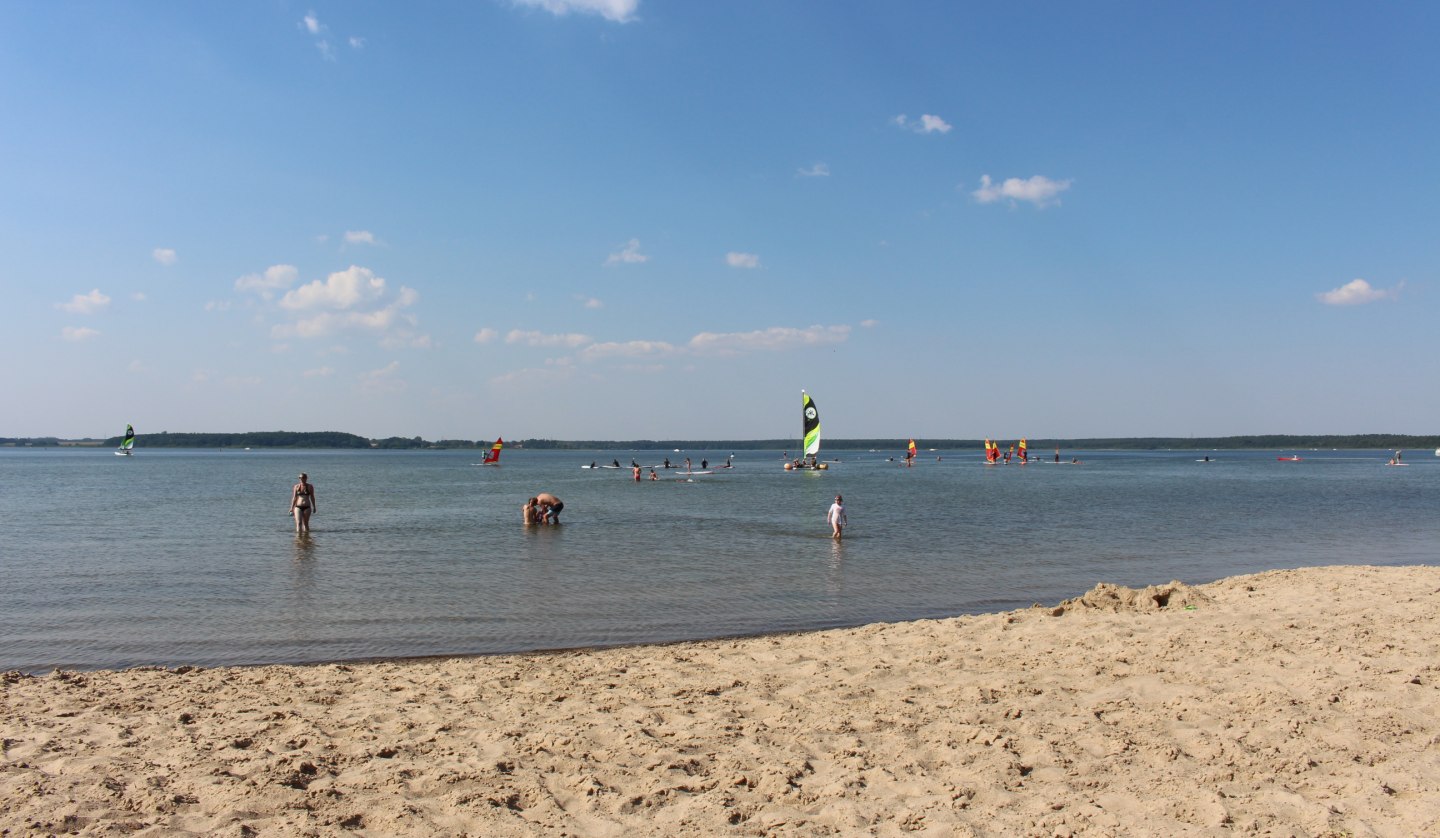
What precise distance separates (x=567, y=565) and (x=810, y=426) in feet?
136

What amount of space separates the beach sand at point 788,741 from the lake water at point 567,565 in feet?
7.29

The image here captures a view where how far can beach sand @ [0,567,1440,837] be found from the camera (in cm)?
452

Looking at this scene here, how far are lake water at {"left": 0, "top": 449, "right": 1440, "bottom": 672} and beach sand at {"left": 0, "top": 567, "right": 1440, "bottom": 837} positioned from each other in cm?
222

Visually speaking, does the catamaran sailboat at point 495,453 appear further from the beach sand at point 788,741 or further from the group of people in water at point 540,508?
the beach sand at point 788,741

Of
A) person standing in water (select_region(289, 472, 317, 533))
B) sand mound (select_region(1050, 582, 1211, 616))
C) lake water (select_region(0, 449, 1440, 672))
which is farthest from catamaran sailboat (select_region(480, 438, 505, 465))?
sand mound (select_region(1050, 582, 1211, 616))

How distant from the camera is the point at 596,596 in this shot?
525 inches

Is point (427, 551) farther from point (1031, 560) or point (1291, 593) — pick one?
point (1291, 593)

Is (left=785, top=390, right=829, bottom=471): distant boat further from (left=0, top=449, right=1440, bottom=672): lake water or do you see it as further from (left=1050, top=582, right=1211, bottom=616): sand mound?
(left=1050, top=582, right=1211, bottom=616): sand mound

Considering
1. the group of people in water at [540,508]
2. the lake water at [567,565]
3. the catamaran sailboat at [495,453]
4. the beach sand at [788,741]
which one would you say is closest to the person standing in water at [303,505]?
the lake water at [567,565]

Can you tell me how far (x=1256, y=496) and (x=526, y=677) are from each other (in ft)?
133

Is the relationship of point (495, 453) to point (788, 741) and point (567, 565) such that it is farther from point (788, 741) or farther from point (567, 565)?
point (788, 741)

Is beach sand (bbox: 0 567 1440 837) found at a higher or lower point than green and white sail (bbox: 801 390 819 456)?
lower

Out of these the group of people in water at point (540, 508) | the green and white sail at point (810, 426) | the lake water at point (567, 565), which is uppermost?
the green and white sail at point (810, 426)

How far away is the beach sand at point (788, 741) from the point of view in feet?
14.8
